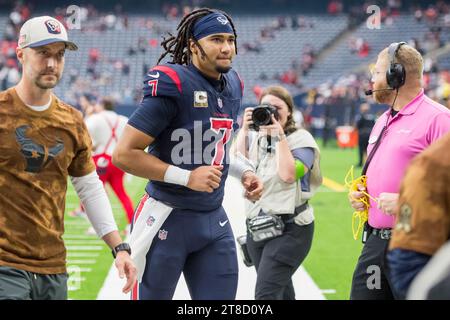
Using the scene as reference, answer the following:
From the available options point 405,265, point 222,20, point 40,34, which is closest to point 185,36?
point 222,20

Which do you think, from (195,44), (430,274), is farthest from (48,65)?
(430,274)

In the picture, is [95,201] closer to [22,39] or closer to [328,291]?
[22,39]

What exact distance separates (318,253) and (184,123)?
561 cm

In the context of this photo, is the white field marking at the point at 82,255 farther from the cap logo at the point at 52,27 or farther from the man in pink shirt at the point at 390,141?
the cap logo at the point at 52,27

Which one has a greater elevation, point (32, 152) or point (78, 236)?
point (32, 152)

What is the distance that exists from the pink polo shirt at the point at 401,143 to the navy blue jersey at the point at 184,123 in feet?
2.72

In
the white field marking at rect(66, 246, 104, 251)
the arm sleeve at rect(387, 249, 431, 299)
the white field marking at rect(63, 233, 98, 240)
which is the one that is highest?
the arm sleeve at rect(387, 249, 431, 299)

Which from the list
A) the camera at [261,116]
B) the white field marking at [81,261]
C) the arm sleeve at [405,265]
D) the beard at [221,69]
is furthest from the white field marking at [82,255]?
the arm sleeve at [405,265]

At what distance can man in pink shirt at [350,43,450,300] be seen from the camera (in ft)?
13.0

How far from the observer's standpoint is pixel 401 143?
4016 millimetres

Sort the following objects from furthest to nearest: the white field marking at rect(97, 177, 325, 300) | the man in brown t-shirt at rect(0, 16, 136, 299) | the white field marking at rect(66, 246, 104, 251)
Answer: the white field marking at rect(66, 246, 104, 251)
the white field marking at rect(97, 177, 325, 300)
the man in brown t-shirt at rect(0, 16, 136, 299)

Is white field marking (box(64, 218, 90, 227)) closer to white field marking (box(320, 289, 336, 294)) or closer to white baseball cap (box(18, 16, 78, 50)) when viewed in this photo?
white field marking (box(320, 289, 336, 294))

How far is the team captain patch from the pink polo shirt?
3.22ft

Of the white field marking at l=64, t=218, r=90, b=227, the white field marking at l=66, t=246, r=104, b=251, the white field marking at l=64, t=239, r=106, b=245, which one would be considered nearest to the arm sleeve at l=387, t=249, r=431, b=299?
the white field marking at l=66, t=246, r=104, b=251
